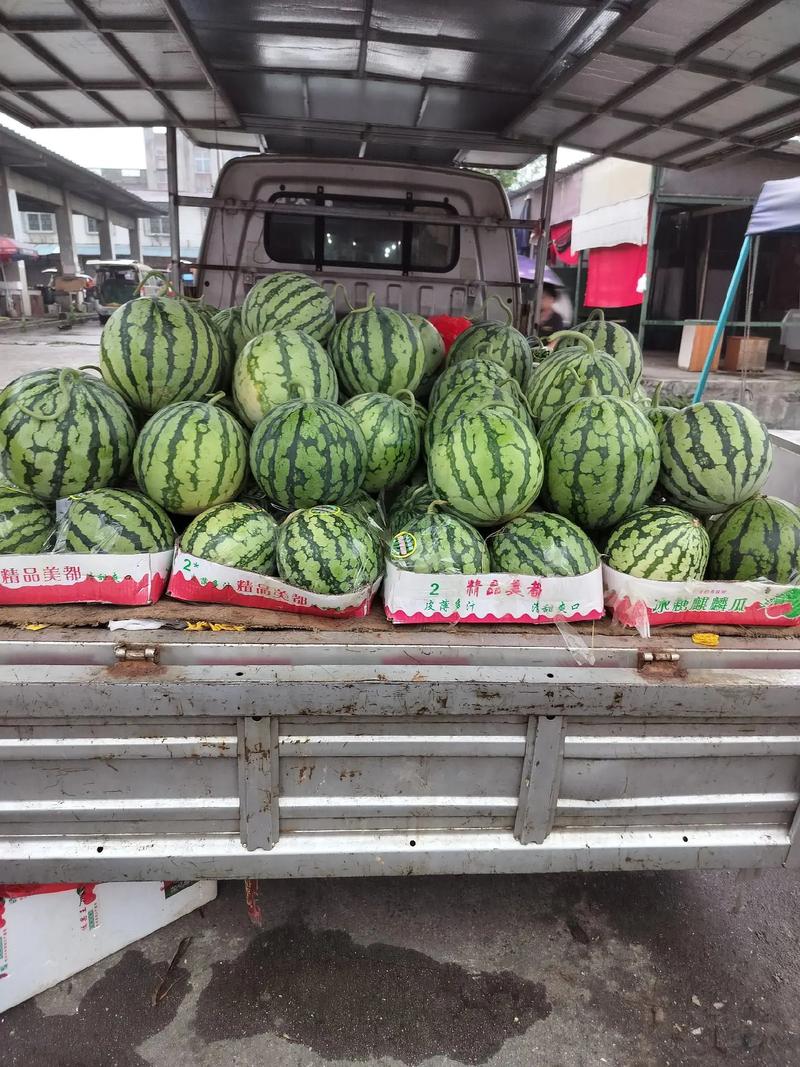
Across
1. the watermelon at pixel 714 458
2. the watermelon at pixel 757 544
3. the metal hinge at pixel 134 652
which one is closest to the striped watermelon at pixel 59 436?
the metal hinge at pixel 134 652

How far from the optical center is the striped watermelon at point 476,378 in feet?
8.50

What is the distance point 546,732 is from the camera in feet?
6.04

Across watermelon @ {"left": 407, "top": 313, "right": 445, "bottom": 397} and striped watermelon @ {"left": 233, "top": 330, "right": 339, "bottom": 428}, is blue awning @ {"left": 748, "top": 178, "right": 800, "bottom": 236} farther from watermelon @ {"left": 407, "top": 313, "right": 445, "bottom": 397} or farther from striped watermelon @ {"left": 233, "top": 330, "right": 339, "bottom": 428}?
striped watermelon @ {"left": 233, "top": 330, "right": 339, "bottom": 428}

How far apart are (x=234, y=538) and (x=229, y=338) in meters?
1.27

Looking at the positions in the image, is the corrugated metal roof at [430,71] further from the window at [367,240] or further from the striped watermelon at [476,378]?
the striped watermelon at [476,378]

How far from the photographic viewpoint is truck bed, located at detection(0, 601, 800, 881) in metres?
1.74

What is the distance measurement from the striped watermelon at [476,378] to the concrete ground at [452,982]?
188 centimetres

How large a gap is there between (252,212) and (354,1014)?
4.12 m

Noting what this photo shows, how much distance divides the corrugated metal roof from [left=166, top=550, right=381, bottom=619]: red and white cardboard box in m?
2.50

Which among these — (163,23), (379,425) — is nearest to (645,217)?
(163,23)

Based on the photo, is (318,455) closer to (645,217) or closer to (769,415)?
(769,415)

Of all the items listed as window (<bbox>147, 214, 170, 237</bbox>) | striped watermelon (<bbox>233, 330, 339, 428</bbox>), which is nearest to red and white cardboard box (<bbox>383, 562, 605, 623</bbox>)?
striped watermelon (<bbox>233, 330, 339, 428</bbox>)

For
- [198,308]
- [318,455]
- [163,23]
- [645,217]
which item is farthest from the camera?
[645,217]

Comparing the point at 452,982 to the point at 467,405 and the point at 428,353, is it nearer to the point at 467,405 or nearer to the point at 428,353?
the point at 467,405
